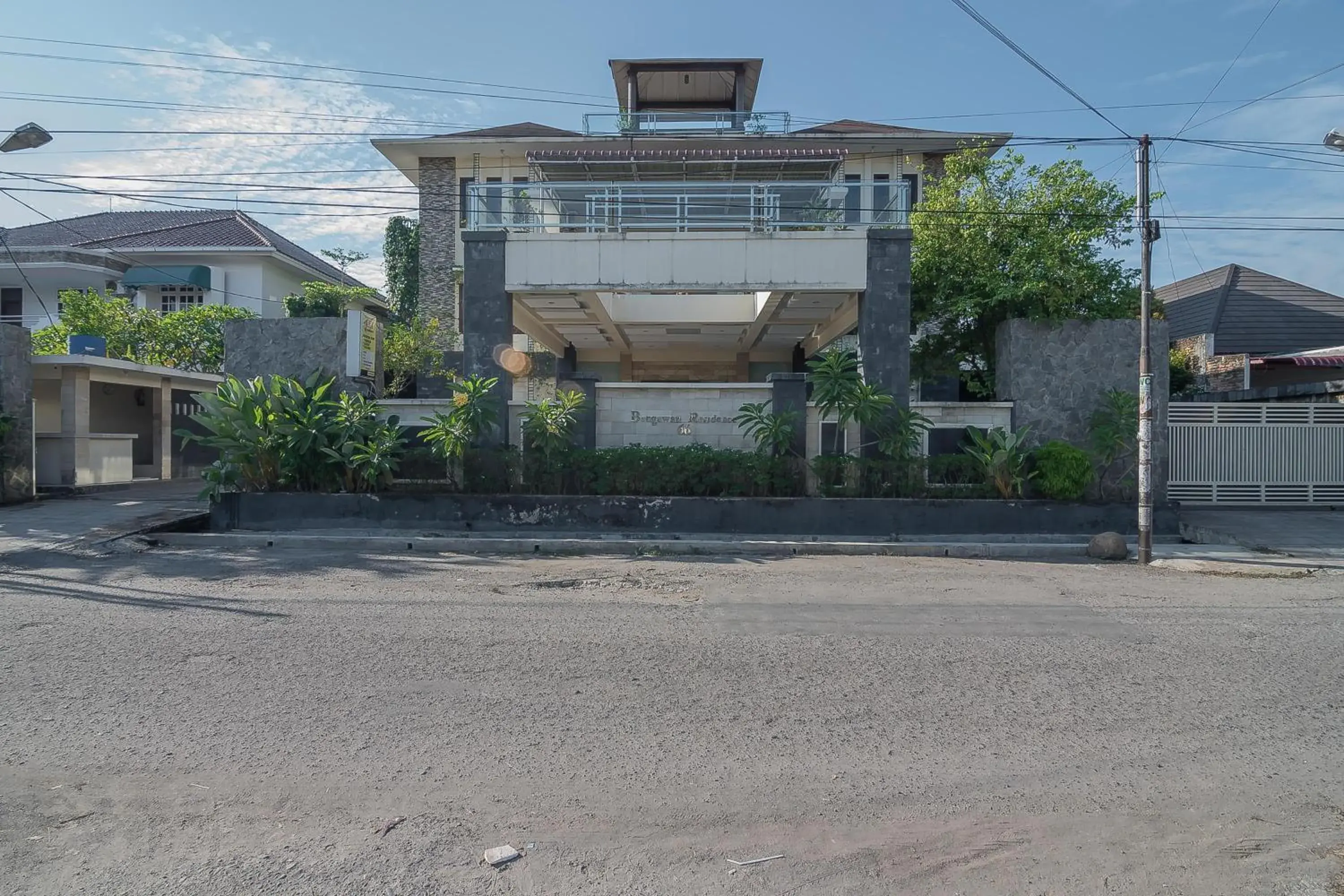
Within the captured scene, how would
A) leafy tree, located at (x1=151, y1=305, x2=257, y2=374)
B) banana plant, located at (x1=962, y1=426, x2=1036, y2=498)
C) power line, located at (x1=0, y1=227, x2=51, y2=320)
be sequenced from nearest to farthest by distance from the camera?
banana plant, located at (x1=962, y1=426, x2=1036, y2=498) → leafy tree, located at (x1=151, y1=305, x2=257, y2=374) → power line, located at (x1=0, y1=227, x2=51, y2=320)

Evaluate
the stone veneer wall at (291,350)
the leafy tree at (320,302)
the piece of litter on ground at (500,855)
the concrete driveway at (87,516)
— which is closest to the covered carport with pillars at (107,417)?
the concrete driveway at (87,516)

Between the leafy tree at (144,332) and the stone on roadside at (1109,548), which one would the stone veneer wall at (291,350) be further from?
the stone on roadside at (1109,548)

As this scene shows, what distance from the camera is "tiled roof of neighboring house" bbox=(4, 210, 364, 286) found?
32.6 meters

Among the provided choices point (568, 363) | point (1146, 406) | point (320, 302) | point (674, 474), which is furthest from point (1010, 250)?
point (320, 302)

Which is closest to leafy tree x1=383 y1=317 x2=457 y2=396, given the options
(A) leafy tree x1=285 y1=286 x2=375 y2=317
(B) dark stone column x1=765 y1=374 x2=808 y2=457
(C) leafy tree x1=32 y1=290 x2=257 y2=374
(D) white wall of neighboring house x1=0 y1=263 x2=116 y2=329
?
(A) leafy tree x1=285 y1=286 x2=375 y2=317

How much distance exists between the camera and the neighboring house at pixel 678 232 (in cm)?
1548

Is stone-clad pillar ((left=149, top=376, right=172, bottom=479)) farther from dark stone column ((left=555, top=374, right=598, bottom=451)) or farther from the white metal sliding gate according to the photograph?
the white metal sliding gate

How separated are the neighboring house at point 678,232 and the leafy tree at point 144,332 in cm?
622

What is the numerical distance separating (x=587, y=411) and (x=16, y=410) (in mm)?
11051

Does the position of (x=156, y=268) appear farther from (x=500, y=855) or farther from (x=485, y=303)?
(x=500, y=855)

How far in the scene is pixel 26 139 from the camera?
13289mm

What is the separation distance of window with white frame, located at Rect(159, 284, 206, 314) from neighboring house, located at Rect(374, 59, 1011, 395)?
414 inches

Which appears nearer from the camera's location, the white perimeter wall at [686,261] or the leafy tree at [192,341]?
the white perimeter wall at [686,261]

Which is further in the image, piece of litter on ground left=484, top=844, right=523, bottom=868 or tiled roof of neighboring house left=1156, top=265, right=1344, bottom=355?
tiled roof of neighboring house left=1156, top=265, right=1344, bottom=355
